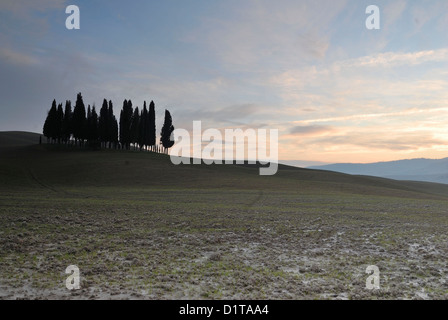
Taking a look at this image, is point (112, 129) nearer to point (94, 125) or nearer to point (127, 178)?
point (94, 125)

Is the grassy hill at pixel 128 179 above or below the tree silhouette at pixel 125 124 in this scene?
below

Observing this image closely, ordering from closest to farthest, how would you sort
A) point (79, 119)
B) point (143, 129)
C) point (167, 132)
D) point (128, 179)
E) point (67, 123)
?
point (128, 179), point (79, 119), point (67, 123), point (143, 129), point (167, 132)

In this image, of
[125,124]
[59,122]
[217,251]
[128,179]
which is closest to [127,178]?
[128,179]

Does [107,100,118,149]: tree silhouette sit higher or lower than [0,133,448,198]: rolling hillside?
higher

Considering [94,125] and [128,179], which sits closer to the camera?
[128,179]

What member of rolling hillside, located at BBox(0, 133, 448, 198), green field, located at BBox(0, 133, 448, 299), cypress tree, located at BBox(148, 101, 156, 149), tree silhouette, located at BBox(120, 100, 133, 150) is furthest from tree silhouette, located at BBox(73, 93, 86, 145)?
green field, located at BBox(0, 133, 448, 299)

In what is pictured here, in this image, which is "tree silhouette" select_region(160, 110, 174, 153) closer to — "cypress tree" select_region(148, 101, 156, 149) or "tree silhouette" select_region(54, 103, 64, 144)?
"cypress tree" select_region(148, 101, 156, 149)

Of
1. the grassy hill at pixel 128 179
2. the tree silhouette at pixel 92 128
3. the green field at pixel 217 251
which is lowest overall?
the green field at pixel 217 251

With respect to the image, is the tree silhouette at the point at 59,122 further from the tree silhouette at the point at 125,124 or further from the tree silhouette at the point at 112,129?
the tree silhouette at the point at 125,124

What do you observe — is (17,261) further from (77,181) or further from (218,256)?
(77,181)

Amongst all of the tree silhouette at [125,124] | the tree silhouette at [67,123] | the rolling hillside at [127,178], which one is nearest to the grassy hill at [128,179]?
the rolling hillside at [127,178]

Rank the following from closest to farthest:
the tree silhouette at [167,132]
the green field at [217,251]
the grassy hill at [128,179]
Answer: the green field at [217,251], the grassy hill at [128,179], the tree silhouette at [167,132]
